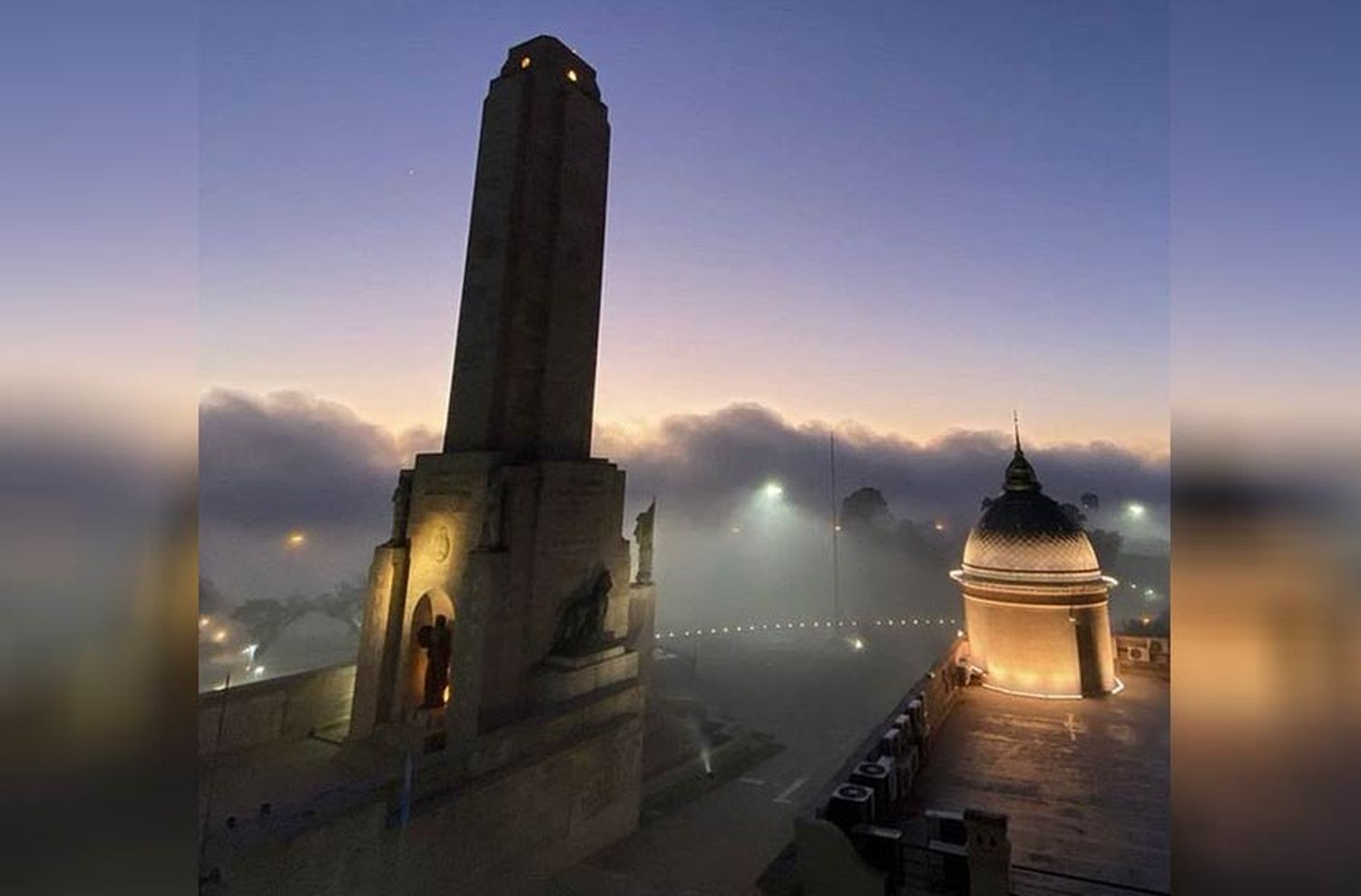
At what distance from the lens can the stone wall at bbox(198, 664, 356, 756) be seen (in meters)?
13.3

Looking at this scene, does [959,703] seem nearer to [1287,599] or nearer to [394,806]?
[394,806]

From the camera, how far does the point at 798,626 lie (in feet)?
163

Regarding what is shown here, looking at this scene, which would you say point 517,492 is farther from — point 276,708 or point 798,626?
point 798,626

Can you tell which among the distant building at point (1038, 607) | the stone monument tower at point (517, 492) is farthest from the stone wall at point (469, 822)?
the distant building at point (1038, 607)

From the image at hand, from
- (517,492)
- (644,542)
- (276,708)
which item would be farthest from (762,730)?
(276,708)

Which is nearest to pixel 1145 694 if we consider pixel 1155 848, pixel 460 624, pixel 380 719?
pixel 1155 848

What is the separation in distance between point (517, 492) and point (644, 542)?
735cm

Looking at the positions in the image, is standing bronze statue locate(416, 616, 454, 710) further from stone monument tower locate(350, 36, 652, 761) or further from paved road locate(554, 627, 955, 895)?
paved road locate(554, 627, 955, 895)

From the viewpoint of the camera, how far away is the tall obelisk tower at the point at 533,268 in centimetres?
1617

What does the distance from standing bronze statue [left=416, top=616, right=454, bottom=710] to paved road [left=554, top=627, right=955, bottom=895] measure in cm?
506

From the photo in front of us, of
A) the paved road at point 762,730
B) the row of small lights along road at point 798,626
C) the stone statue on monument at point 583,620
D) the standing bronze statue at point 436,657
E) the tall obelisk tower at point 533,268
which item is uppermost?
the tall obelisk tower at point 533,268

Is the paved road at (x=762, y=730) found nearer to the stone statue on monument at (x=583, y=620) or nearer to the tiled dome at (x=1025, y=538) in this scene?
the stone statue on monument at (x=583, y=620)

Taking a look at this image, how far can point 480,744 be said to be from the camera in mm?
11562

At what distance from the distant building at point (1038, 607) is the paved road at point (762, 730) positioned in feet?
21.9
